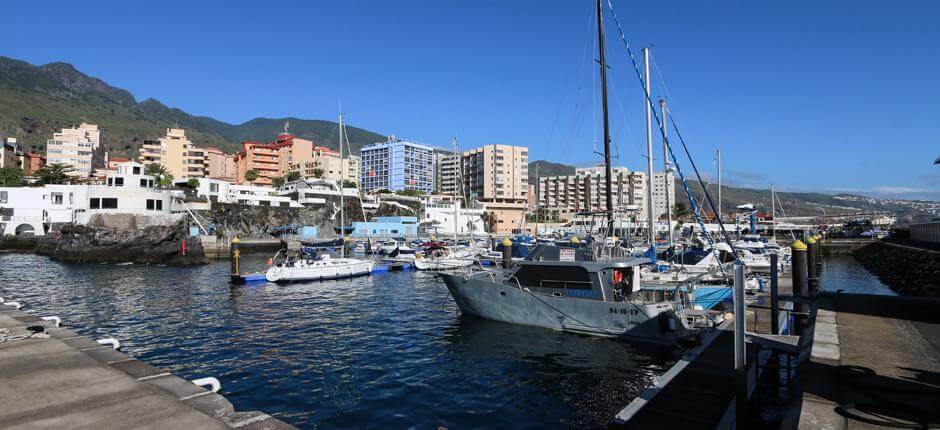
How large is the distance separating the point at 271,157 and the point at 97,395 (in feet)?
463

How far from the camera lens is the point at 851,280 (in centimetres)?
4150

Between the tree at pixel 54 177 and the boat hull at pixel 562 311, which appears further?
the tree at pixel 54 177

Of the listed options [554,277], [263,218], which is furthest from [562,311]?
[263,218]

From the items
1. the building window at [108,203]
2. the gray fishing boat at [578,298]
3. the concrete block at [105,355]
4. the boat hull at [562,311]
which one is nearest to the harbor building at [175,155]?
the building window at [108,203]

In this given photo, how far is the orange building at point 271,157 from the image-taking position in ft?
438

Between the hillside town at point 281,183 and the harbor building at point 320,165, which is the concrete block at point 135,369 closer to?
the hillside town at point 281,183

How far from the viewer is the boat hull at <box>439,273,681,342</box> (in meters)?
17.3

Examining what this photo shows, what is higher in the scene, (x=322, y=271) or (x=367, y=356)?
(x=322, y=271)

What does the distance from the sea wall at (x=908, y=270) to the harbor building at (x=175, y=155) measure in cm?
13291

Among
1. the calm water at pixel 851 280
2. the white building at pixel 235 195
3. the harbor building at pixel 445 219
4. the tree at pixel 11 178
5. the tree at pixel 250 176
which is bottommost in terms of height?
the calm water at pixel 851 280

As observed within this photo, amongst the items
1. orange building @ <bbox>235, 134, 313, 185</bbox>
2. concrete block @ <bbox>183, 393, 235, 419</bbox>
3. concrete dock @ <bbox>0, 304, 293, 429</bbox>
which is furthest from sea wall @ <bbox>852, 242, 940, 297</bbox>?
orange building @ <bbox>235, 134, 313, 185</bbox>

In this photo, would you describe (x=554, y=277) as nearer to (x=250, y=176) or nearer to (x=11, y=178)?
(x=11, y=178)

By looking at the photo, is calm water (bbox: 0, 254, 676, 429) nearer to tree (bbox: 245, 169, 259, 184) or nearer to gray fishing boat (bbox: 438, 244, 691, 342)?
gray fishing boat (bbox: 438, 244, 691, 342)

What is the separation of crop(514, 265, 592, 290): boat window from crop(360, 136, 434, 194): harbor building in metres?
144
